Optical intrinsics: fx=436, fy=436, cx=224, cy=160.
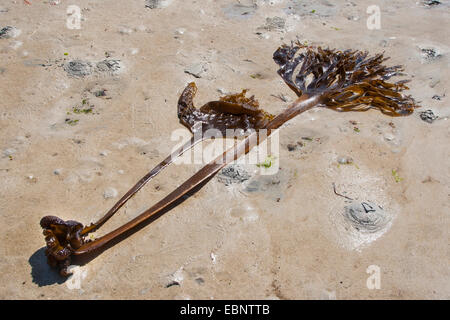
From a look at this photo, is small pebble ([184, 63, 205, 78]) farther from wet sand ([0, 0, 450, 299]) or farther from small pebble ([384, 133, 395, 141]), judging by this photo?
small pebble ([384, 133, 395, 141])

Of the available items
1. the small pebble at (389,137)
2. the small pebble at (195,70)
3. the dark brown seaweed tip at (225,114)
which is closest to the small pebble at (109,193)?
the dark brown seaweed tip at (225,114)

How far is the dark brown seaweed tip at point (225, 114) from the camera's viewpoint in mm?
3531

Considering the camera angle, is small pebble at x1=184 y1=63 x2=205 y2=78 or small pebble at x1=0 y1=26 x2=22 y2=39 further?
small pebble at x1=0 y1=26 x2=22 y2=39

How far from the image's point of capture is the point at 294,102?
3.74m

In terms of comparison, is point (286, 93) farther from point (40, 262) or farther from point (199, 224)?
point (40, 262)

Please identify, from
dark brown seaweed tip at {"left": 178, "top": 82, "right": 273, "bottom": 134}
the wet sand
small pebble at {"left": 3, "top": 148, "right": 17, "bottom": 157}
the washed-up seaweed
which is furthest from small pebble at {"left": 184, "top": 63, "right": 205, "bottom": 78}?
small pebble at {"left": 3, "top": 148, "right": 17, "bottom": 157}

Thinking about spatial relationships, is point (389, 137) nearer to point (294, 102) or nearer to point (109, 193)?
point (294, 102)

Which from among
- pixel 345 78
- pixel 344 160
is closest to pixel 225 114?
pixel 344 160

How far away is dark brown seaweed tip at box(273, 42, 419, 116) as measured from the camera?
3.74 m

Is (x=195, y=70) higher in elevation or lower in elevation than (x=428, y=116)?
higher

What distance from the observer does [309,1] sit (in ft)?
17.0

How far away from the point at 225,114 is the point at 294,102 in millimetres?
618

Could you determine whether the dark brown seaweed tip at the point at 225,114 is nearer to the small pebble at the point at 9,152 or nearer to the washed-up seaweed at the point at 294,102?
the washed-up seaweed at the point at 294,102

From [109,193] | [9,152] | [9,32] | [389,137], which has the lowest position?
[389,137]
